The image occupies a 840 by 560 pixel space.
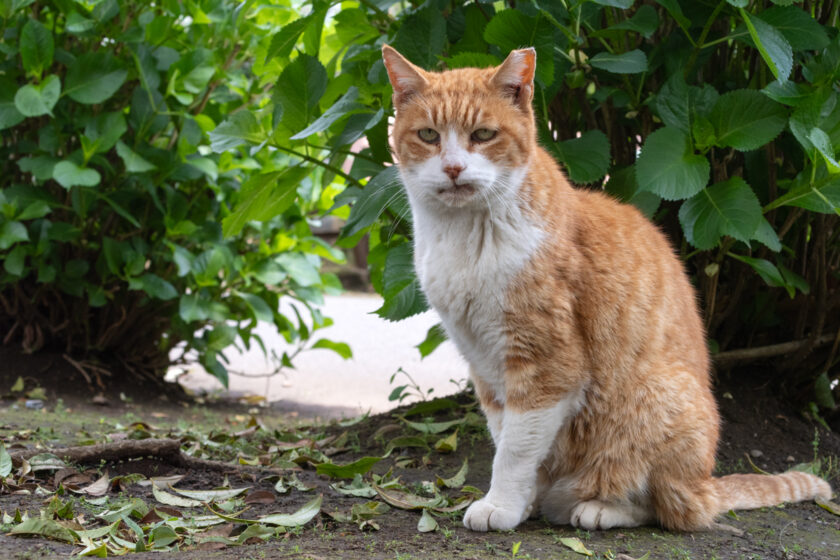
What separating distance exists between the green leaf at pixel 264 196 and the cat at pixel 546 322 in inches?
25.8

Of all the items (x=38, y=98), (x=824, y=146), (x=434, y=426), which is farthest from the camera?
(x=38, y=98)

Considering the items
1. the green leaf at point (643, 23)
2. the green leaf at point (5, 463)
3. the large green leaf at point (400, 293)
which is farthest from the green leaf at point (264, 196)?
the green leaf at point (643, 23)

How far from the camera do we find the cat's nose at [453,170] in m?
2.36

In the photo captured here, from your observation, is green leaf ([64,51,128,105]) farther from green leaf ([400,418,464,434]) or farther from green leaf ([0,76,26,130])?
green leaf ([400,418,464,434])

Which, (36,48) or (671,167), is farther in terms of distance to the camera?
(36,48)

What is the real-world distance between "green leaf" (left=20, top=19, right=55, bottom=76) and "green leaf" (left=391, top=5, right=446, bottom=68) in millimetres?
1774

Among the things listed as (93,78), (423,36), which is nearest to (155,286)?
(93,78)

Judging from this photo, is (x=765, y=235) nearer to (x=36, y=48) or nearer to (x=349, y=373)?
(x=36, y=48)

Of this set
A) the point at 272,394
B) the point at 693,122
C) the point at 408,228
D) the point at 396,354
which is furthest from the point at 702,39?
the point at 396,354

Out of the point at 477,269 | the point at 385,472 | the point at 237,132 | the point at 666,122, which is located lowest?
the point at 385,472

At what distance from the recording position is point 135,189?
4.18m

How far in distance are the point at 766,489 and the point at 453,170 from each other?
1413mm

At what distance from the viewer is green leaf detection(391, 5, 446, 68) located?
2875 millimetres

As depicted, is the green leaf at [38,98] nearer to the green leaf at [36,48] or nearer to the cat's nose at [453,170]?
the green leaf at [36,48]
